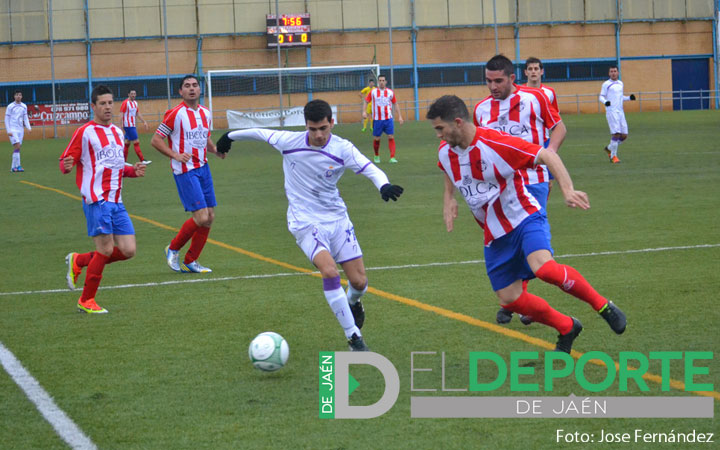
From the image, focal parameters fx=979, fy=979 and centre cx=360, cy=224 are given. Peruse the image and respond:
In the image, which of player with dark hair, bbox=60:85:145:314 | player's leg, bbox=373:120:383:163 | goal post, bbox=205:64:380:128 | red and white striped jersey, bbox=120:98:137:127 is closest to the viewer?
player with dark hair, bbox=60:85:145:314

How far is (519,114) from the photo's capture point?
27.3 feet

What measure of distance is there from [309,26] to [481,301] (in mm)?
44963

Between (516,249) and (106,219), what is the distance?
4029 millimetres

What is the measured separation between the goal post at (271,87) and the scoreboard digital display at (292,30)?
143cm

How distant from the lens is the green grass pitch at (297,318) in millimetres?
5027

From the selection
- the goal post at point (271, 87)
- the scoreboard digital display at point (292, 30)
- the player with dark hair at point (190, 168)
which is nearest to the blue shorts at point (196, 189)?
the player with dark hair at point (190, 168)

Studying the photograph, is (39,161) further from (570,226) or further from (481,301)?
(481,301)

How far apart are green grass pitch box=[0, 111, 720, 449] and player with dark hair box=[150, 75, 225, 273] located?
1.10 ft

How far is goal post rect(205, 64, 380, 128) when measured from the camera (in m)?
51.2

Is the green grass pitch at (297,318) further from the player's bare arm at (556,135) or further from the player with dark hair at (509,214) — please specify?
the player's bare arm at (556,135)

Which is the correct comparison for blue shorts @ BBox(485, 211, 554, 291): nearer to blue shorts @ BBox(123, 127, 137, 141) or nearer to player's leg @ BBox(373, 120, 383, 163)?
player's leg @ BBox(373, 120, 383, 163)

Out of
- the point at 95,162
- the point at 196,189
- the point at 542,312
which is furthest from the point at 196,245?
the point at 542,312

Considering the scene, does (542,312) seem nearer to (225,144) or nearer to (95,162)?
(225,144)

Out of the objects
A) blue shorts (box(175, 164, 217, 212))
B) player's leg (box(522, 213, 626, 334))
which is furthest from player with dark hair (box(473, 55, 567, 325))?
blue shorts (box(175, 164, 217, 212))
